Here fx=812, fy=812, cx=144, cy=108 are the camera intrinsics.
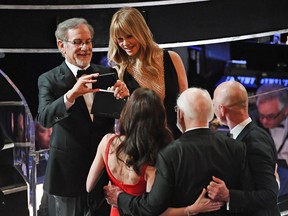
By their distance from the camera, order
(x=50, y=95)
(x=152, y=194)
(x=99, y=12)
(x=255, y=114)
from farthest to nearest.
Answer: (x=99, y=12), (x=255, y=114), (x=50, y=95), (x=152, y=194)

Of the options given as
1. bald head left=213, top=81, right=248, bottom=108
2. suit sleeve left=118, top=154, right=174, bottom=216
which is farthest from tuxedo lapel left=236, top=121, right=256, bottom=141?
suit sleeve left=118, top=154, right=174, bottom=216

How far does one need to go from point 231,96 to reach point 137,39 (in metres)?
0.71

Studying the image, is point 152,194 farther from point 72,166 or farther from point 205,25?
point 205,25

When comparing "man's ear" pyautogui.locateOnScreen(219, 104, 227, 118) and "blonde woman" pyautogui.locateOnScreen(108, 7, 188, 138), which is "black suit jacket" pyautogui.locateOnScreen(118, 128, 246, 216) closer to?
"man's ear" pyautogui.locateOnScreen(219, 104, 227, 118)

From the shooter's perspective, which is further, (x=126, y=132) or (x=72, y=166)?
(x=72, y=166)

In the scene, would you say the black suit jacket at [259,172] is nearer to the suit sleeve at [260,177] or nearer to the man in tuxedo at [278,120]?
the suit sleeve at [260,177]

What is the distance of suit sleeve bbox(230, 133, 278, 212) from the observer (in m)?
3.93

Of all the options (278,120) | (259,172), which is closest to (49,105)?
(259,172)

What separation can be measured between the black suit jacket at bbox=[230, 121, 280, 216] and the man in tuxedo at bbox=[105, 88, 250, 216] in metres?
0.14

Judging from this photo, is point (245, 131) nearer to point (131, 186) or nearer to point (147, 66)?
point (131, 186)

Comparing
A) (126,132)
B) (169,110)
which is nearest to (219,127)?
(169,110)

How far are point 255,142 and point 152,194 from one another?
1.97 ft

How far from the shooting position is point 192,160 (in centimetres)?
373

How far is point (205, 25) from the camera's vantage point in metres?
5.76
